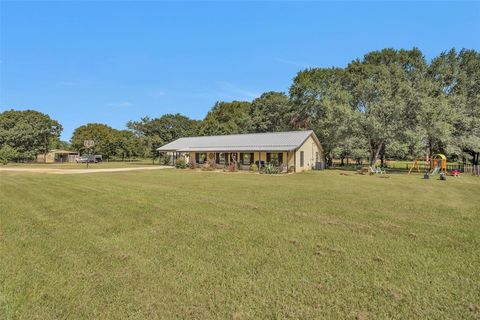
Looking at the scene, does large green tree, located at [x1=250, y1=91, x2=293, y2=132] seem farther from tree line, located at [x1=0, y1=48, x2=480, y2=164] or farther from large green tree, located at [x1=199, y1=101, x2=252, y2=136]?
large green tree, located at [x1=199, y1=101, x2=252, y2=136]

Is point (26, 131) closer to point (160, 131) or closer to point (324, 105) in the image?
point (160, 131)

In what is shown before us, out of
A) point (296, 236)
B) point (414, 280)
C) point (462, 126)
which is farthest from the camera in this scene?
point (462, 126)

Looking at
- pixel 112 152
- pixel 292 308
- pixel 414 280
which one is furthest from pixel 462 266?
pixel 112 152

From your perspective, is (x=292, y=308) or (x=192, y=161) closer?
(x=292, y=308)

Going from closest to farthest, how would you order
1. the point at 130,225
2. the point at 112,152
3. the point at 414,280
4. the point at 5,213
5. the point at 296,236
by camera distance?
the point at 414,280
the point at 296,236
the point at 130,225
the point at 5,213
the point at 112,152

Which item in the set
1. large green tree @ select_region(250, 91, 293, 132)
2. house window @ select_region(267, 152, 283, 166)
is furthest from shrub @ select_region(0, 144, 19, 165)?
Result: house window @ select_region(267, 152, 283, 166)

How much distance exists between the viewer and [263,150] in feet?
90.8

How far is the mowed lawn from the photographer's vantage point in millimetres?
3240

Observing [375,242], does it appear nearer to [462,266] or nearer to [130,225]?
[462,266]

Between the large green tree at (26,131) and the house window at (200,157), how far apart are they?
139 ft

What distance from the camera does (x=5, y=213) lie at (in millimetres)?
8102

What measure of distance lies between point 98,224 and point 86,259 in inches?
93.5

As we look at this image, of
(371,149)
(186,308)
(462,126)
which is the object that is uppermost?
(462,126)

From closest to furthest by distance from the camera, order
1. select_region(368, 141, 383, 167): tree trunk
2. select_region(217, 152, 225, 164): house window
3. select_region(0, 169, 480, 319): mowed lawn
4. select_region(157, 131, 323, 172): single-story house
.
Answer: select_region(0, 169, 480, 319): mowed lawn → select_region(157, 131, 323, 172): single-story house → select_region(368, 141, 383, 167): tree trunk → select_region(217, 152, 225, 164): house window
